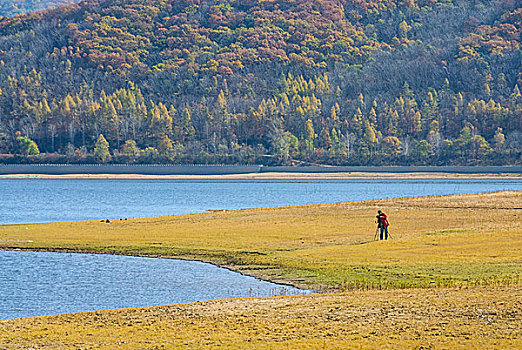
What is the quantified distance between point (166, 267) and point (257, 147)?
532ft

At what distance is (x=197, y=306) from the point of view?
2453cm

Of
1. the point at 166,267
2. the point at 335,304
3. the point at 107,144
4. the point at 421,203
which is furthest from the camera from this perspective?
the point at 107,144

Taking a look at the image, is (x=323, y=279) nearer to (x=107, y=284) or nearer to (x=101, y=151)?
(x=107, y=284)

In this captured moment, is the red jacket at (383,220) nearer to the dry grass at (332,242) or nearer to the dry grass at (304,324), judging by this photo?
the dry grass at (332,242)

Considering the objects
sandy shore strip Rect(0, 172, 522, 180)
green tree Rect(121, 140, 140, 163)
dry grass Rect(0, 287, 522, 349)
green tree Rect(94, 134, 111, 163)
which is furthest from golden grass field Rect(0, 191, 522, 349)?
green tree Rect(94, 134, 111, 163)

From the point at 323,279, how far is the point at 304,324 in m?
9.58

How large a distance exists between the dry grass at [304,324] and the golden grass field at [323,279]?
0.10ft

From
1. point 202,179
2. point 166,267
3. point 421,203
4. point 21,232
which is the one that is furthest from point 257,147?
point 166,267

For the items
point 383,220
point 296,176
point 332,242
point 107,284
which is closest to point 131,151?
point 296,176

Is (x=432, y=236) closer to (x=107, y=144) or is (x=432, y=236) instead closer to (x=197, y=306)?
(x=197, y=306)

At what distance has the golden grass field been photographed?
19.8 m

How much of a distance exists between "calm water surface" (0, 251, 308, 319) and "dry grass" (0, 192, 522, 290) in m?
1.77

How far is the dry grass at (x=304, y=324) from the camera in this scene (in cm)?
1911

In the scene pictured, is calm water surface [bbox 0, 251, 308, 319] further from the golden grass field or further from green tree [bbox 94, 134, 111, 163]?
green tree [bbox 94, 134, 111, 163]
